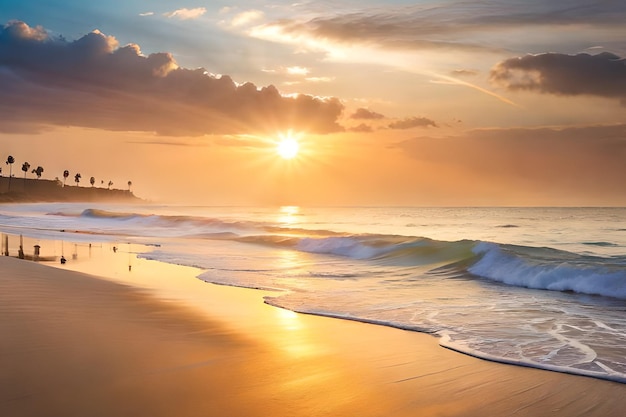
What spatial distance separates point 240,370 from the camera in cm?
599

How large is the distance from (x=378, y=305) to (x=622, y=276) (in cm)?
721

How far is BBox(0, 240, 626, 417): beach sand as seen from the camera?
483 cm

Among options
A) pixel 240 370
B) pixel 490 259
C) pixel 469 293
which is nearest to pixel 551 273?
pixel 490 259

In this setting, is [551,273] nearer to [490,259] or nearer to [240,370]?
[490,259]

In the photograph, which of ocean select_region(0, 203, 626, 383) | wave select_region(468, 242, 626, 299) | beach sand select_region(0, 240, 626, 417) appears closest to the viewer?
beach sand select_region(0, 240, 626, 417)

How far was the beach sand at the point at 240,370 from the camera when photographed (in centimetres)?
483

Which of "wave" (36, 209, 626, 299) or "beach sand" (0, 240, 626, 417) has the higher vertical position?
"beach sand" (0, 240, 626, 417)

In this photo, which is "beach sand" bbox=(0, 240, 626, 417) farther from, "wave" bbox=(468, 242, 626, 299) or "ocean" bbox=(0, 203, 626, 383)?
"wave" bbox=(468, 242, 626, 299)

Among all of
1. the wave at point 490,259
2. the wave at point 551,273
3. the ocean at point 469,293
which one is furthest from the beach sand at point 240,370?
the wave at point 490,259

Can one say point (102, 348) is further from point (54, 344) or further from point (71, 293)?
point (71, 293)

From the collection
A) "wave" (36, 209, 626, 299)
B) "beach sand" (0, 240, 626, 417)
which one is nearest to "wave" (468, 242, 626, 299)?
"wave" (36, 209, 626, 299)

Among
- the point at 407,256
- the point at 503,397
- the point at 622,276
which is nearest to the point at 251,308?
the point at 503,397

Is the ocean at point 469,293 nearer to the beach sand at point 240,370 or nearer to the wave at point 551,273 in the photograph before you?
the wave at point 551,273

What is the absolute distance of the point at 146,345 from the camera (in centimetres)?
675
